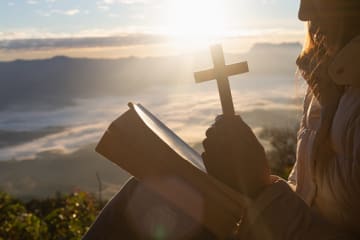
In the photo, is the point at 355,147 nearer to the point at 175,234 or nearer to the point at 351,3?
the point at 351,3

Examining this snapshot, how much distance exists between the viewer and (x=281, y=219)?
2.50m

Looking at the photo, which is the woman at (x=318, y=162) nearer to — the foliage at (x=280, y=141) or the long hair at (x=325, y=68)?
the long hair at (x=325, y=68)

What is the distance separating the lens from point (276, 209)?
8.27ft

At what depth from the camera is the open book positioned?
2.42 meters

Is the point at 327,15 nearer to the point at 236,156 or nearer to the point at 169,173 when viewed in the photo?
the point at 236,156

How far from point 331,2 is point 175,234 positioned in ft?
3.43

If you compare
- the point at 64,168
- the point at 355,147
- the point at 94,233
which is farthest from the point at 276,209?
the point at 64,168

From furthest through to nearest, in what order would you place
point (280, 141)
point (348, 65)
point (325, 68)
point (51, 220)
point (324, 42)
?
point (280, 141) < point (51, 220) < point (325, 68) < point (324, 42) < point (348, 65)

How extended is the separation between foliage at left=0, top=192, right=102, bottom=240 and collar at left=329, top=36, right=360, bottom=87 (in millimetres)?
4327

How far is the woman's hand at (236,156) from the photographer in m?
2.50

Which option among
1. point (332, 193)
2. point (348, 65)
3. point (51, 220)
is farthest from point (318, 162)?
point (51, 220)

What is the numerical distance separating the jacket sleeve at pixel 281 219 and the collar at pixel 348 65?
0.47 metres

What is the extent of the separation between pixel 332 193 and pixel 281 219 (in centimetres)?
20

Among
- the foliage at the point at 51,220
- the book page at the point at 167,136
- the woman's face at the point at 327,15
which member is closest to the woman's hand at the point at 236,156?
the book page at the point at 167,136
